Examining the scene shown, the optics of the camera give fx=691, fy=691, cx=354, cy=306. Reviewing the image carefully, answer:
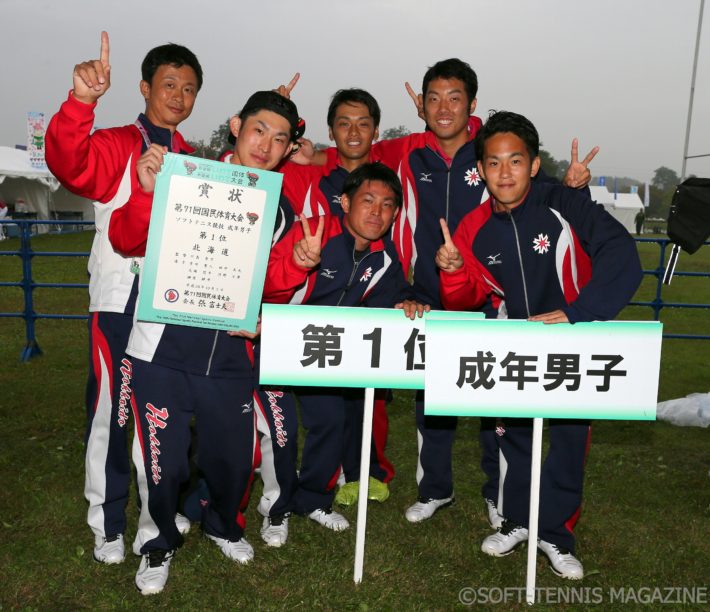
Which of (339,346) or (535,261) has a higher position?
(535,261)

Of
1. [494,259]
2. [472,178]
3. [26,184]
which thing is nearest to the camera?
[494,259]

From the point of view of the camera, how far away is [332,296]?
3719 millimetres

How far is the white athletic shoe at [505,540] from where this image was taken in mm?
3686

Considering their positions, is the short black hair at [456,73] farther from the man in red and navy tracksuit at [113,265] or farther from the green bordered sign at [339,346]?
the green bordered sign at [339,346]

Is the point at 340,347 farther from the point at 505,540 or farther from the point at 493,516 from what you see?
the point at 493,516

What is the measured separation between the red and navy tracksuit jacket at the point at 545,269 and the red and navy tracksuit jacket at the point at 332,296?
1.46 ft

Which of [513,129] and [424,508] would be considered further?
[424,508]

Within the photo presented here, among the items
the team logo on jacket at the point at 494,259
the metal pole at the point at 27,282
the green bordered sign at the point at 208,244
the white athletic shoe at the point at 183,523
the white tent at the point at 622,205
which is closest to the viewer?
the green bordered sign at the point at 208,244

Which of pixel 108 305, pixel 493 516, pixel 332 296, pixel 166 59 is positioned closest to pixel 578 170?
pixel 332 296

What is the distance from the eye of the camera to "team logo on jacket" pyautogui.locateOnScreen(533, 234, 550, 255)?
328 centimetres

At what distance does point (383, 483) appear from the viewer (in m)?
4.46

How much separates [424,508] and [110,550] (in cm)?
177

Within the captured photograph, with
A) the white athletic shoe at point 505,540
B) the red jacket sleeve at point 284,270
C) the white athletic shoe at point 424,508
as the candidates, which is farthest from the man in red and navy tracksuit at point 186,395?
the white athletic shoe at point 505,540

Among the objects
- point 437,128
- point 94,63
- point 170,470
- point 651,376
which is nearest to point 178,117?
point 94,63
